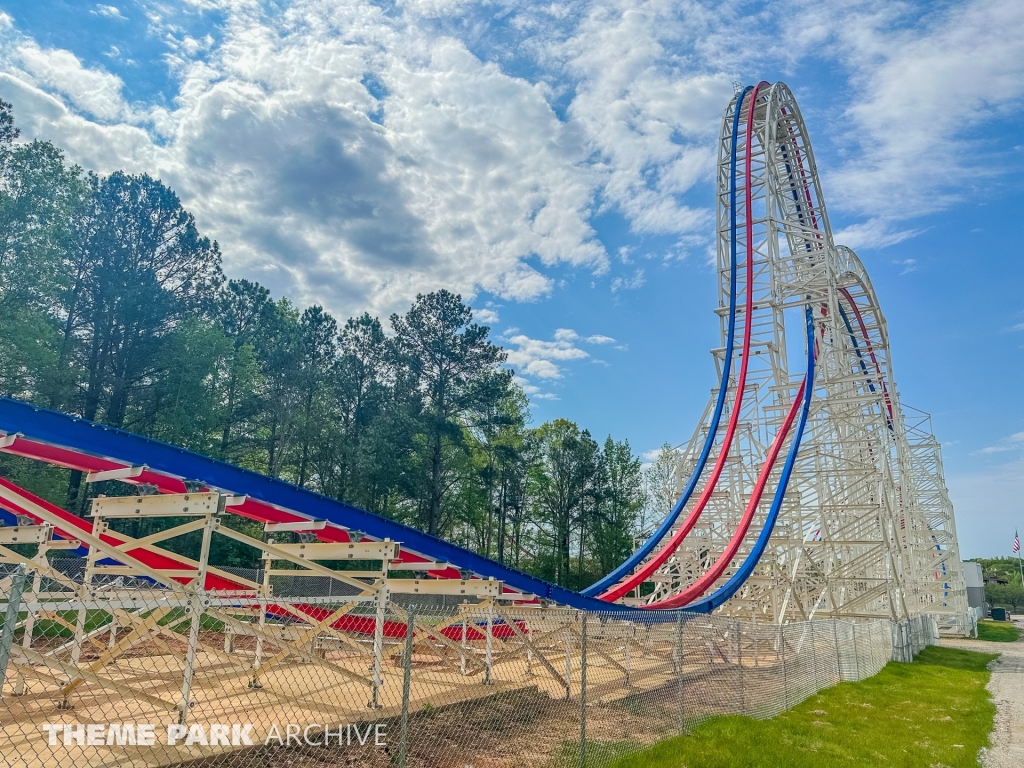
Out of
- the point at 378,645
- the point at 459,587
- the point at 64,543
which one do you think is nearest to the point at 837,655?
the point at 459,587

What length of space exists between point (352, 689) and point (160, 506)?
3.37 metres

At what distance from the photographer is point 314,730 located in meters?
6.41

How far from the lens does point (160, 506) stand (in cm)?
732

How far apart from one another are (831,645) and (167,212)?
25.2 m

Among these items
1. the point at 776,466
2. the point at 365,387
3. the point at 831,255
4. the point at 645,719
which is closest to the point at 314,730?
the point at 645,719

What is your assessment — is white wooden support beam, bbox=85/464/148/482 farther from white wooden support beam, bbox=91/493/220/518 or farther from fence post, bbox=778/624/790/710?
fence post, bbox=778/624/790/710

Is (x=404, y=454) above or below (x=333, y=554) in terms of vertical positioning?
above

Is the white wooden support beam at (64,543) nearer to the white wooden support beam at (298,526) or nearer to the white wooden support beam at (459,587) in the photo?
the white wooden support beam at (298,526)

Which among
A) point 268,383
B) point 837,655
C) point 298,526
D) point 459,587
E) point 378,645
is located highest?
point 268,383

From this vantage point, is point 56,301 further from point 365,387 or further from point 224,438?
point 365,387

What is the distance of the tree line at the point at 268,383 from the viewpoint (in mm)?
22578

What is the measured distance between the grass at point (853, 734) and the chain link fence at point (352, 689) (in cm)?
38

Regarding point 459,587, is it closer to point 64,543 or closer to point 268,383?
point 64,543

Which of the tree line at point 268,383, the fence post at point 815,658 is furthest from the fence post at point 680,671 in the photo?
the tree line at point 268,383
